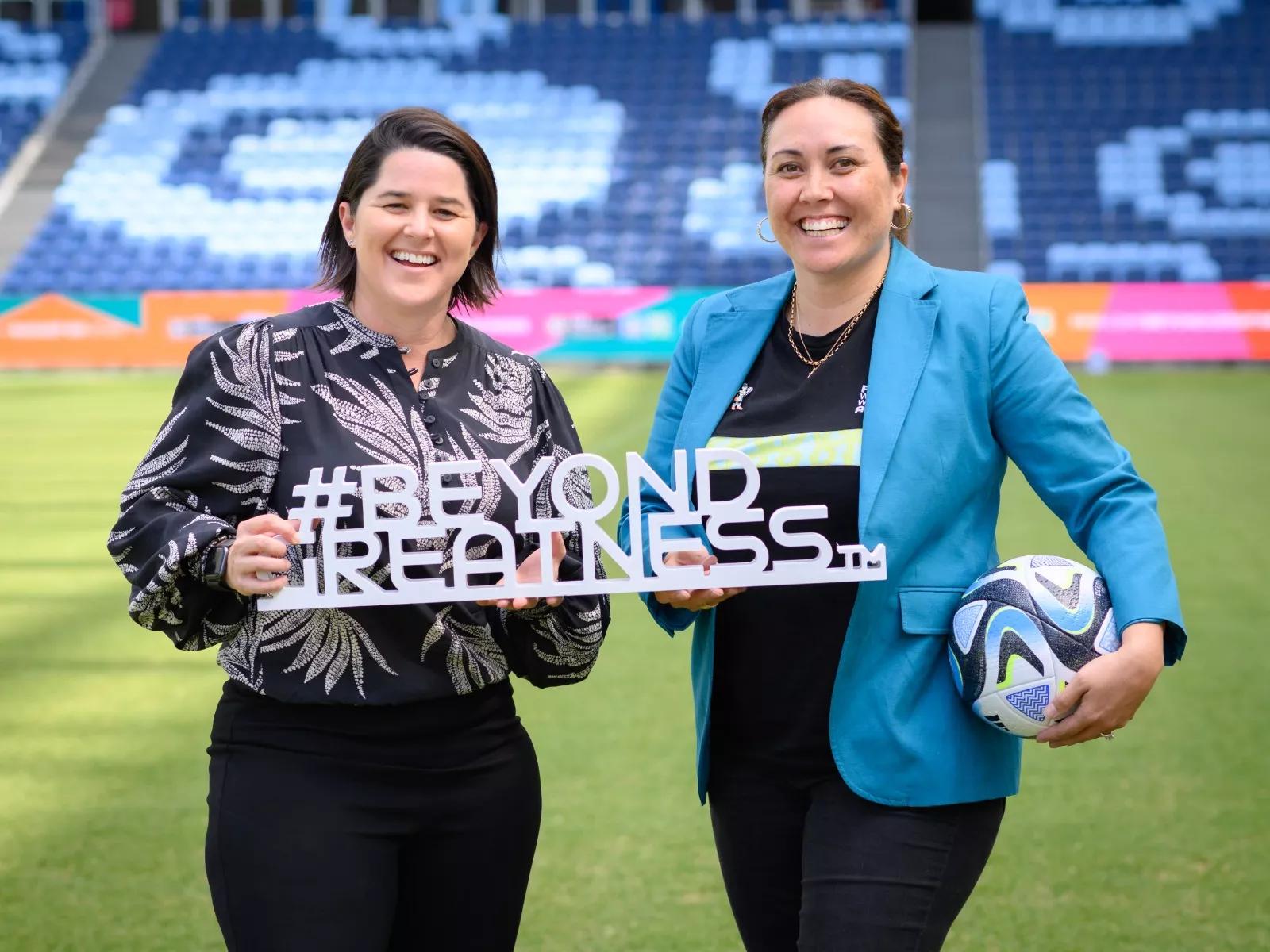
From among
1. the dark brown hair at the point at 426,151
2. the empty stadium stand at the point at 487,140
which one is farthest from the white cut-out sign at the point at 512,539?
the empty stadium stand at the point at 487,140

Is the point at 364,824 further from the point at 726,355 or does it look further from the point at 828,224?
the point at 828,224

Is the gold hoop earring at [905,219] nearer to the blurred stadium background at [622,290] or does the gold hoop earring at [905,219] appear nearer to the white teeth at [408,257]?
the blurred stadium background at [622,290]

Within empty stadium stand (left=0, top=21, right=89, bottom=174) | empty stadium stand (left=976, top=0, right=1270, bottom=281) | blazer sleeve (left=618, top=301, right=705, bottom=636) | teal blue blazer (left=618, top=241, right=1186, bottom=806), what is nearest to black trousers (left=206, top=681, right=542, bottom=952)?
blazer sleeve (left=618, top=301, right=705, bottom=636)

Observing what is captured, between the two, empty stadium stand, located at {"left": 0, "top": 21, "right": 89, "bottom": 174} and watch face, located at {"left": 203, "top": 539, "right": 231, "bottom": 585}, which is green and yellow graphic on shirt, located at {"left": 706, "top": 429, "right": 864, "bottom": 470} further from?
empty stadium stand, located at {"left": 0, "top": 21, "right": 89, "bottom": 174}

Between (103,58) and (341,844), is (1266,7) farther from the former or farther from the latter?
(341,844)

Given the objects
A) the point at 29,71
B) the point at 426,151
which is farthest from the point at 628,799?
the point at 29,71

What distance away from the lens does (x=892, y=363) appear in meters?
2.35

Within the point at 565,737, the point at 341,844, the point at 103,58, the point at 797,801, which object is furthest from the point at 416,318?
the point at 103,58

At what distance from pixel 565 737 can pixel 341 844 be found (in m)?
3.30

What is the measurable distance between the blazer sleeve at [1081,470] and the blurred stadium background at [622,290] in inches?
35.1

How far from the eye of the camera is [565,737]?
5496 millimetres

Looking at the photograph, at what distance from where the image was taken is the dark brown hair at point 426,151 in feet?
7.80

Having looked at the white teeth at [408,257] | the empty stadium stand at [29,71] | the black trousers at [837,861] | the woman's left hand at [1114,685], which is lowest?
the black trousers at [837,861]

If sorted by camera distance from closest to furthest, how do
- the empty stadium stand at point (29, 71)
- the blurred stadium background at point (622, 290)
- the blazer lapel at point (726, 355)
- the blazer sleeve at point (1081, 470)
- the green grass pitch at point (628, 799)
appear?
the blazer sleeve at point (1081, 470) → the blazer lapel at point (726, 355) → the green grass pitch at point (628, 799) → the blurred stadium background at point (622, 290) → the empty stadium stand at point (29, 71)
